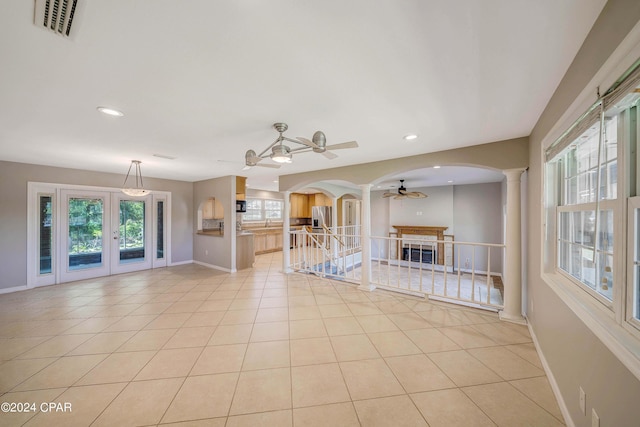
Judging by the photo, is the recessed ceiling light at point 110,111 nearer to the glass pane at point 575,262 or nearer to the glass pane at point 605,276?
the glass pane at point 605,276

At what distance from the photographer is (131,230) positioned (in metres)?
5.47

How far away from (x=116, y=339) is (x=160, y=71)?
2758 millimetres

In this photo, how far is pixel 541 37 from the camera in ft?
3.92

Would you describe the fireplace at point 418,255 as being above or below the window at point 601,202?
below

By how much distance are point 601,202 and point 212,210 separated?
719cm

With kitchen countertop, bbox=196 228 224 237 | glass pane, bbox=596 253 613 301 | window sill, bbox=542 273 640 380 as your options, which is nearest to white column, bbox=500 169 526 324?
window sill, bbox=542 273 640 380

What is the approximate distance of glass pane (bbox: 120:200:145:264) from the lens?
5.32 metres

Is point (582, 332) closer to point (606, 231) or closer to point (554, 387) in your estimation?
point (606, 231)

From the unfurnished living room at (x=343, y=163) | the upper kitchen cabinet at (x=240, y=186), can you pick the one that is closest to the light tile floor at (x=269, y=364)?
the unfurnished living room at (x=343, y=163)

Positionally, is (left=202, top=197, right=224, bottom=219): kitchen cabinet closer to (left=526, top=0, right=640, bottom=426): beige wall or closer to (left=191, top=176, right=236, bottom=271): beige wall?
(left=191, top=176, right=236, bottom=271): beige wall

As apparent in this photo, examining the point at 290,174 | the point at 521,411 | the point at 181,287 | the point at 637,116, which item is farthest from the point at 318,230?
the point at 637,116

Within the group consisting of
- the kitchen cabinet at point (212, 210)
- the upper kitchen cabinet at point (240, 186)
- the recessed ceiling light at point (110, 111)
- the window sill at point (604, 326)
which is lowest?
the window sill at point (604, 326)

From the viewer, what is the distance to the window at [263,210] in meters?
8.34

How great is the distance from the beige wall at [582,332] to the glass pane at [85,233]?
287 inches
